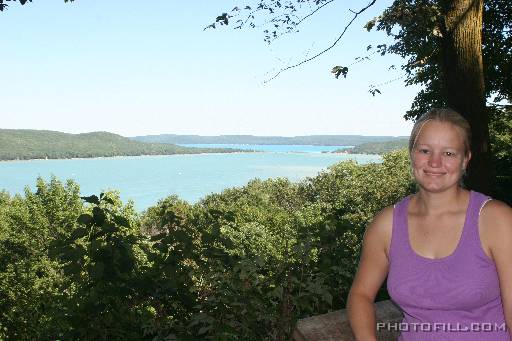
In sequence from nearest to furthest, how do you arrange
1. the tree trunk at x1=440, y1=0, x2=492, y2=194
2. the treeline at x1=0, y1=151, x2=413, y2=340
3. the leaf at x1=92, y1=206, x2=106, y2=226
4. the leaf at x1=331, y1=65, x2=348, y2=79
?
1. the treeline at x1=0, y1=151, x2=413, y2=340
2. the leaf at x1=92, y1=206, x2=106, y2=226
3. the tree trunk at x1=440, y1=0, x2=492, y2=194
4. the leaf at x1=331, y1=65, x2=348, y2=79

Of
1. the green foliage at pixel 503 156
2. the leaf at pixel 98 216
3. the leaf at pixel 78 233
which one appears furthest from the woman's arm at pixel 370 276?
the green foliage at pixel 503 156

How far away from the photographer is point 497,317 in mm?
1868

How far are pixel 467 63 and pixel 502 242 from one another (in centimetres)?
389

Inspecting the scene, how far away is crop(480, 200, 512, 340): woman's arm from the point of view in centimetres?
177

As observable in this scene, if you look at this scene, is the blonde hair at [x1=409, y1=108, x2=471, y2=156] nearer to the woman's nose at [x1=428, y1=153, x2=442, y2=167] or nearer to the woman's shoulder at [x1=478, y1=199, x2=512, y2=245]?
the woman's nose at [x1=428, y1=153, x2=442, y2=167]

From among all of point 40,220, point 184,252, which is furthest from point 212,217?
point 40,220

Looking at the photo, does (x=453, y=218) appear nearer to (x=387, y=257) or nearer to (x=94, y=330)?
(x=387, y=257)

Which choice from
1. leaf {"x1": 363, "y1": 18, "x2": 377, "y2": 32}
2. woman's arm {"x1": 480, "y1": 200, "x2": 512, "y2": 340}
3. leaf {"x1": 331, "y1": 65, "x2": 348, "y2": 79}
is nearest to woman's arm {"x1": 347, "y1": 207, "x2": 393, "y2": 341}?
woman's arm {"x1": 480, "y1": 200, "x2": 512, "y2": 340}

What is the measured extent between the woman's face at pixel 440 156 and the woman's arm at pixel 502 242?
0.66ft

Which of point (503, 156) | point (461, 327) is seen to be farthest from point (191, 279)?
point (503, 156)

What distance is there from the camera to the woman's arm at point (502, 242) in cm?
177

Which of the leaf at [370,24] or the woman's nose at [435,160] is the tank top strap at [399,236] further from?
the leaf at [370,24]

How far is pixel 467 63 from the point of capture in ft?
16.9

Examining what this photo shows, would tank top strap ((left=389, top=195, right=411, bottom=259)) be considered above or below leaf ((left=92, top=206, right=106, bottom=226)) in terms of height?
above
